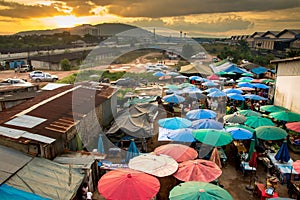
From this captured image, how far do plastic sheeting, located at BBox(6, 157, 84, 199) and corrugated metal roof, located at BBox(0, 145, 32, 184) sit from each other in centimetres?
13

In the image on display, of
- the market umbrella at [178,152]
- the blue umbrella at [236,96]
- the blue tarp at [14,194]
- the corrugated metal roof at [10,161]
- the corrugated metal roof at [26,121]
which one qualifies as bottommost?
the market umbrella at [178,152]

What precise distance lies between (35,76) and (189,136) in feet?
93.5

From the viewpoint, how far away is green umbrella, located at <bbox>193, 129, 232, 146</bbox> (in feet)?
32.4

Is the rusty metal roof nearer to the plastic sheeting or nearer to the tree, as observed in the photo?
the plastic sheeting

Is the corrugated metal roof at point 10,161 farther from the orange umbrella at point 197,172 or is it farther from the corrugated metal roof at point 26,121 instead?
the orange umbrella at point 197,172

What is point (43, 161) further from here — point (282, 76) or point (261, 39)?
point (261, 39)

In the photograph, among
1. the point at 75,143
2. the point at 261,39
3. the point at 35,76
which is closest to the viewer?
the point at 75,143

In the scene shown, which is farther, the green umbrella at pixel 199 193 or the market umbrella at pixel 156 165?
the market umbrella at pixel 156 165

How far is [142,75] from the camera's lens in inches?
1286

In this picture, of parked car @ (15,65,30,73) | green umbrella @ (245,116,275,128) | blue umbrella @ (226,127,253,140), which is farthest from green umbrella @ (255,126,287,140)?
parked car @ (15,65,30,73)

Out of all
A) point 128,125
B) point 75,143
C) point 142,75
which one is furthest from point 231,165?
point 142,75

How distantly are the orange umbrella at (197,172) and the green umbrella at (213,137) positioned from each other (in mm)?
1952

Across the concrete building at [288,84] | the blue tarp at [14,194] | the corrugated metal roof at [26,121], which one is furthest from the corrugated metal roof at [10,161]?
the concrete building at [288,84]

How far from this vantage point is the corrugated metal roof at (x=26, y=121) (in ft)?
29.1
